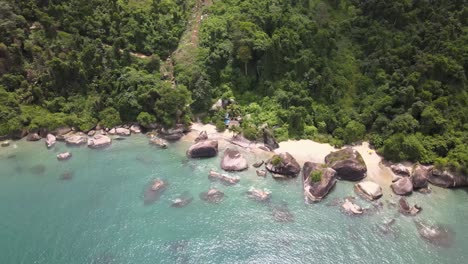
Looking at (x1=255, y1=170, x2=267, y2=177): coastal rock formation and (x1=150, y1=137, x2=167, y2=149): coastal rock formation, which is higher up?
(x1=255, y1=170, x2=267, y2=177): coastal rock formation

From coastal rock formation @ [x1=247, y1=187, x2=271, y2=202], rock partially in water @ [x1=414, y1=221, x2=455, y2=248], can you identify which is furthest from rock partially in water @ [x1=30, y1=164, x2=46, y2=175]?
rock partially in water @ [x1=414, y1=221, x2=455, y2=248]

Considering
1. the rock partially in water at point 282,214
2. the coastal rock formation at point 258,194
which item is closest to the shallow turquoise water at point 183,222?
the rock partially in water at point 282,214

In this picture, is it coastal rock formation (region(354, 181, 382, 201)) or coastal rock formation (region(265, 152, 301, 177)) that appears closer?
coastal rock formation (region(354, 181, 382, 201))

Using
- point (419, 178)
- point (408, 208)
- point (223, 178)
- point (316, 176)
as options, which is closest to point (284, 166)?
point (316, 176)

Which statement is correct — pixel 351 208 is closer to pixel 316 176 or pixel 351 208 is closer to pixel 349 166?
pixel 316 176

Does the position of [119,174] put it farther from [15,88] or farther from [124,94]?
[15,88]

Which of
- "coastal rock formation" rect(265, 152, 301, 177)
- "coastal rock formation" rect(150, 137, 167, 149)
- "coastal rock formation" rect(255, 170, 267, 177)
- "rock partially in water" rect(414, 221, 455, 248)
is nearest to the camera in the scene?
"rock partially in water" rect(414, 221, 455, 248)

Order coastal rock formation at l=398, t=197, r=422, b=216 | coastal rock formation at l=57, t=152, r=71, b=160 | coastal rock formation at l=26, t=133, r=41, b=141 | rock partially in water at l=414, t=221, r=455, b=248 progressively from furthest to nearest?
coastal rock formation at l=26, t=133, r=41, b=141 → coastal rock formation at l=57, t=152, r=71, b=160 → coastal rock formation at l=398, t=197, r=422, b=216 → rock partially in water at l=414, t=221, r=455, b=248

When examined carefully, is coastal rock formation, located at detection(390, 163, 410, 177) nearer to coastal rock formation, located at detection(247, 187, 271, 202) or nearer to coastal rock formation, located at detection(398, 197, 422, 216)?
coastal rock formation, located at detection(398, 197, 422, 216)
